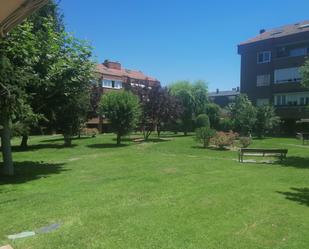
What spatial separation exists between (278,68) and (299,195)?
43.4m

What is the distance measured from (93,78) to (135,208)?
9.98 meters

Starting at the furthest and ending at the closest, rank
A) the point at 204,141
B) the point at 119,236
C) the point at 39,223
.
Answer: the point at 204,141
the point at 39,223
the point at 119,236

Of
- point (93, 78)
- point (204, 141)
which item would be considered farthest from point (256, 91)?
point (93, 78)

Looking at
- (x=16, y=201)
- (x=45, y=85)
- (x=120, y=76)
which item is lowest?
(x=16, y=201)

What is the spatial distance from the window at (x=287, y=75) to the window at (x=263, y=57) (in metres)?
2.61

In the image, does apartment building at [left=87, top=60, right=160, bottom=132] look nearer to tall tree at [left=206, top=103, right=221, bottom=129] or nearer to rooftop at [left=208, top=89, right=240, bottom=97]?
tall tree at [left=206, top=103, right=221, bottom=129]

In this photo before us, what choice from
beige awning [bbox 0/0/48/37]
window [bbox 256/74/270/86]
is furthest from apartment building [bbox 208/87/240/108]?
beige awning [bbox 0/0/48/37]

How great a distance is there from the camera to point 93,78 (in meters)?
17.9

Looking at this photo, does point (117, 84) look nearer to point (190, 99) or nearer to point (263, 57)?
point (190, 99)

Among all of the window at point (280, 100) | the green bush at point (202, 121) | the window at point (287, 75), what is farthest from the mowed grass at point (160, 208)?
the window at point (280, 100)

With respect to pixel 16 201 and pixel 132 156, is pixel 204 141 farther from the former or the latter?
pixel 16 201

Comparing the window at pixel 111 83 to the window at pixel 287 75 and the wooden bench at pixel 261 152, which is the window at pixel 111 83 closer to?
the window at pixel 287 75

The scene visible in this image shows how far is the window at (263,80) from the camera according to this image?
53.3 meters

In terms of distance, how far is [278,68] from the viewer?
51.6 metres
